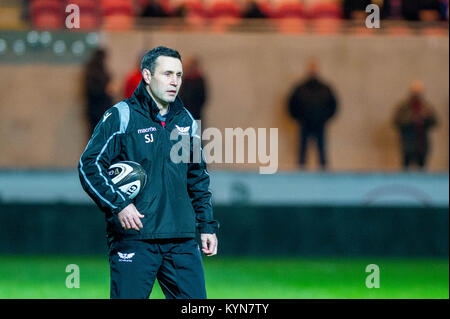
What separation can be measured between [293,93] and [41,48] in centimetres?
462

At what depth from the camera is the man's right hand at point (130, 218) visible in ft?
18.9

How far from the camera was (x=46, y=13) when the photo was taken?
17.4 m

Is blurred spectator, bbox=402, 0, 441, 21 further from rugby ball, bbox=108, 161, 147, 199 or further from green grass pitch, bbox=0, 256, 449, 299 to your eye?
rugby ball, bbox=108, 161, 147, 199

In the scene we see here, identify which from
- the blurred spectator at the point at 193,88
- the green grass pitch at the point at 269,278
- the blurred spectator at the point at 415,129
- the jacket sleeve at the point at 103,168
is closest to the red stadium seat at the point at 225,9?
the blurred spectator at the point at 193,88

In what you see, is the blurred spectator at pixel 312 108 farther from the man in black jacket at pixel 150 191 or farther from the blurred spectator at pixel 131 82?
the man in black jacket at pixel 150 191

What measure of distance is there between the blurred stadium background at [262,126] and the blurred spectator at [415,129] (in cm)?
26

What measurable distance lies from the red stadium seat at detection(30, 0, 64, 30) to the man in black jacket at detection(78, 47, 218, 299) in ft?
38.1

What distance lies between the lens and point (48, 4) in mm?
17281

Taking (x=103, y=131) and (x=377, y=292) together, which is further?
(x=377, y=292)

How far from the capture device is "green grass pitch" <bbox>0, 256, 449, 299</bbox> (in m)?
11.5

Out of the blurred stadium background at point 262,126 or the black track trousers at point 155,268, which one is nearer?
the black track trousers at point 155,268

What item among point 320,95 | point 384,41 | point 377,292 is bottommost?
point 377,292
